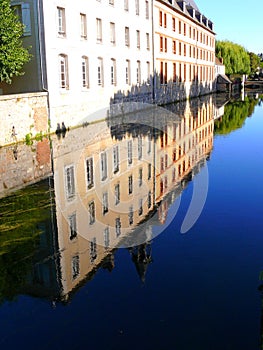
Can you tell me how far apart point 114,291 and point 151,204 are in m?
3.75

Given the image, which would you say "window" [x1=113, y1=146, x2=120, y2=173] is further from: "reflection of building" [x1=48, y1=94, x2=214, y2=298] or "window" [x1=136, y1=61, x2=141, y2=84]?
"window" [x1=136, y1=61, x2=141, y2=84]

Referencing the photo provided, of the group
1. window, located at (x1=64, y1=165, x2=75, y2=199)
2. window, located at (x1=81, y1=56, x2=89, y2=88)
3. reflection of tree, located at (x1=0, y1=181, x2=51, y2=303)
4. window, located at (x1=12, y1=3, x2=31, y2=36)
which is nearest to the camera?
reflection of tree, located at (x1=0, y1=181, x2=51, y2=303)

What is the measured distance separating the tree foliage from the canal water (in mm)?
65761

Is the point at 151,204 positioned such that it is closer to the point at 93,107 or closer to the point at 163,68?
the point at 93,107

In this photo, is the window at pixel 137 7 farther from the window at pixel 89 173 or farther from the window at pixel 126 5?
the window at pixel 89 173

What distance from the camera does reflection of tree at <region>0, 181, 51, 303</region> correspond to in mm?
5568

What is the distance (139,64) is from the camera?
104 feet

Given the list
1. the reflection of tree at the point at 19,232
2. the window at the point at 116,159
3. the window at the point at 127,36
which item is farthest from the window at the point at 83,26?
the reflection of tree at the point at 19,232

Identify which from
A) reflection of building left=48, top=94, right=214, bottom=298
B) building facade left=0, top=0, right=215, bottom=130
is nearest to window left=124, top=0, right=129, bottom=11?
building facade left=0, top=0, right=215, bottom=130

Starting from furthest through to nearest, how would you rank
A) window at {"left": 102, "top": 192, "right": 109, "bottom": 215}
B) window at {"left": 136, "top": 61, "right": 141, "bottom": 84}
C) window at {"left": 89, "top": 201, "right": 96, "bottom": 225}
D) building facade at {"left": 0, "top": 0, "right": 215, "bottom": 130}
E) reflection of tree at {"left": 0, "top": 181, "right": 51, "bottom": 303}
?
window at {"left": 136, "top": 61, "right": 141, "bottom": 84}, building facade at {"left": 0, "top": 0, "right": 215, "bottom": 130}, window at {"left": 102, "top": 192, "right": 109, "bottom": 215}, window at {"left": 89, "top": 201, "right": 96, "bottom": 225}, reflection of tree at {"left": 0, "top": 181, "right": 51, "bottom": 303}

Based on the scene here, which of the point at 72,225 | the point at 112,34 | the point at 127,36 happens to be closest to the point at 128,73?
the point at 127,36

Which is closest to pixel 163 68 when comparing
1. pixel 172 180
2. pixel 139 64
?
pixel 139 64

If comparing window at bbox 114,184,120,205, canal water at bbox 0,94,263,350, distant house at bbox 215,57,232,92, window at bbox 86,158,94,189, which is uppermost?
distant house at bbox 215,57,232,92

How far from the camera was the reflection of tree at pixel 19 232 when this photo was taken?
557 centimetres
